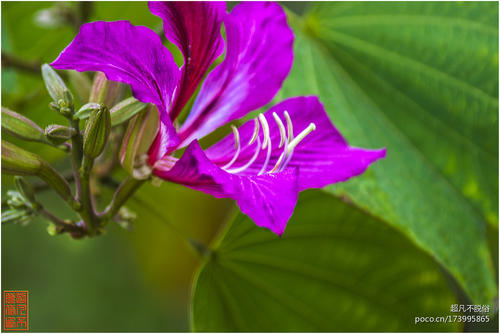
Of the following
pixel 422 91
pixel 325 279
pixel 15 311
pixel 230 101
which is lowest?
pixel 15 311

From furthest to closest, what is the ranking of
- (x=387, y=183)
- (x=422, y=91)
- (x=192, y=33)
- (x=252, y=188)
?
(x=422, y=91) < (x=387, y=183) < (x=192, y=33) < (x=252, y=188)

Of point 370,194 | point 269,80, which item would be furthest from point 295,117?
point 370,194

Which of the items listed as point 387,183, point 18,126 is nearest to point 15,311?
point 18,126

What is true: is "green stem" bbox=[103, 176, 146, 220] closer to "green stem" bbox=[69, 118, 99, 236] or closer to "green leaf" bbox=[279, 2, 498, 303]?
"green stem" bbox=[69, 118, 99, 236]

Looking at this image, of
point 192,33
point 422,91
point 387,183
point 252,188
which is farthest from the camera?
point 422,91

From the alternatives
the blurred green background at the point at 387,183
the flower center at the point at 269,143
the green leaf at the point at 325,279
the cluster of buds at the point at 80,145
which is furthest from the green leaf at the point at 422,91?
the cluster of buds at the point at 80,145

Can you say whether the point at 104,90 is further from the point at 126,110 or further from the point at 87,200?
the point at 87,200

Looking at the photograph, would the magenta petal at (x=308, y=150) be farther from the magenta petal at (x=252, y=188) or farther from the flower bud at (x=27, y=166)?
the flower bud at (x=27, y=166)
